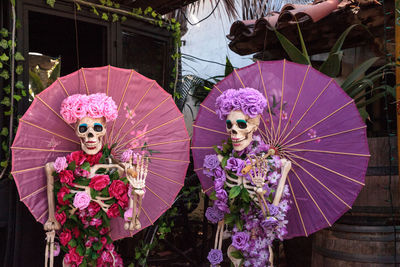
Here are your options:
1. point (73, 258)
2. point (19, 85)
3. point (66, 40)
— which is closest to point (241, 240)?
point (73, 258)

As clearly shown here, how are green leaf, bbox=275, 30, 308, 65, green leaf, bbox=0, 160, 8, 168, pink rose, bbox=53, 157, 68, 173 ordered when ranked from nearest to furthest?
pink rose, bbox=53, 157, 68, 173 < green leaf, bbox=0, 160, 8, 168 < green leaf, bbox=275, 30, 308, 65

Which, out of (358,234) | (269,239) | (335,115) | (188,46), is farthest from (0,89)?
(188,46)

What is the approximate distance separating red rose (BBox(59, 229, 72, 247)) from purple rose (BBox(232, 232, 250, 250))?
1033 mm

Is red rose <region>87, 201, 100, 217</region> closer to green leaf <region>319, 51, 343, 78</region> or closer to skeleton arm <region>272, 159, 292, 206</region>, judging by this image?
skeleton arm <region>272, 159, 292, 206</region>

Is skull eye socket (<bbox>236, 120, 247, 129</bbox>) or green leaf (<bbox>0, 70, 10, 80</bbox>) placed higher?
green leaf (<bbox>0, 70, 10, 80</bbox>)

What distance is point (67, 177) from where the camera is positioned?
2.33m

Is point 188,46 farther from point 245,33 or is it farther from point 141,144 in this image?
point 141,144

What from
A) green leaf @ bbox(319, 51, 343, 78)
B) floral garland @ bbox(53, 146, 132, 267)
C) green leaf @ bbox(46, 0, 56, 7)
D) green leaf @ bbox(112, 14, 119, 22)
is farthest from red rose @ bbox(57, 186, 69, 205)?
green leaf @ bbox(319, 51, 343, 78)

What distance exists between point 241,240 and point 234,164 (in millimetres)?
485

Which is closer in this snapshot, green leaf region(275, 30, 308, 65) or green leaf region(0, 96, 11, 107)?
green leaf region(0, 96, 11, 107)

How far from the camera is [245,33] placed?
4.40 metres

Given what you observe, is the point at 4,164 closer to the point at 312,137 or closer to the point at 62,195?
the point at 62,195

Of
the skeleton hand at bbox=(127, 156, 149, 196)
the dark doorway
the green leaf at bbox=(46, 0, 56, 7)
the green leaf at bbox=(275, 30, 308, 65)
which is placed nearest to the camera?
the skeleton hand at bbox=(127, 156, 149, 196)

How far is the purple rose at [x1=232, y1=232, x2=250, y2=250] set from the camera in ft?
8.09
